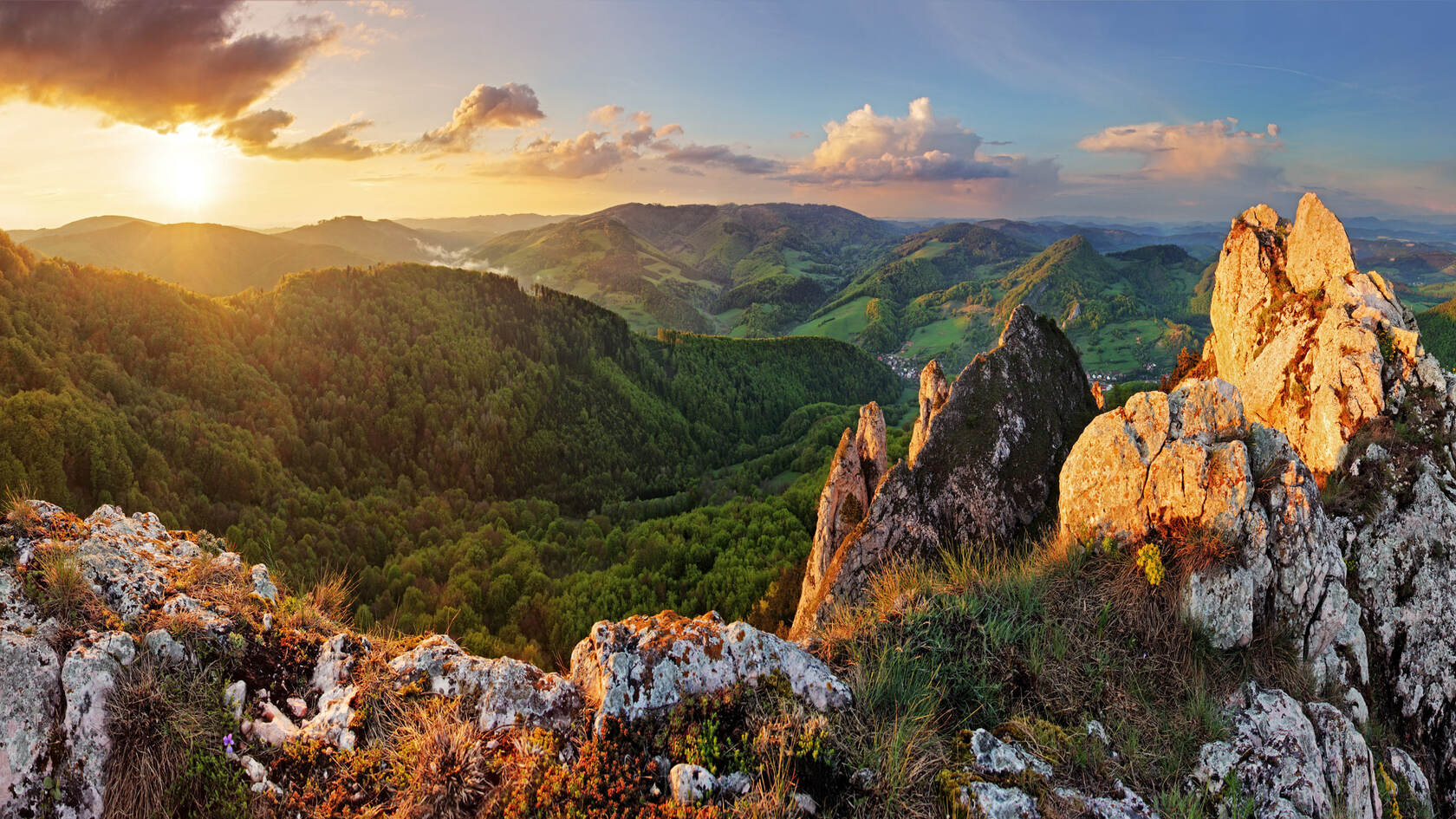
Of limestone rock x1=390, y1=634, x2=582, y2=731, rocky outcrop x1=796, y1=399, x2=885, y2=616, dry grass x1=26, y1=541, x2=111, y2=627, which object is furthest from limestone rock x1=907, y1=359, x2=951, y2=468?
dry grass x1=26, y1=541, x2=111, y2=627

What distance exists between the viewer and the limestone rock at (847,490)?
24.6m

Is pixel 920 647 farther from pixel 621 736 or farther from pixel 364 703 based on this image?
pixel 364 703

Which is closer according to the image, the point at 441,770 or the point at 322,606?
the point at 441,770

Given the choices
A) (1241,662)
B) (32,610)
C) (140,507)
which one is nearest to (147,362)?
(140,507)

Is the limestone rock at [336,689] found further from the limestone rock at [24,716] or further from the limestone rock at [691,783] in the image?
the limestone rock at [691,783]

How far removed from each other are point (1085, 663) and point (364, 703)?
9.44 m

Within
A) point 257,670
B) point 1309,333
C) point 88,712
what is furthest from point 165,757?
point 1309,333

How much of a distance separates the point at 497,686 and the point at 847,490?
2089 cm

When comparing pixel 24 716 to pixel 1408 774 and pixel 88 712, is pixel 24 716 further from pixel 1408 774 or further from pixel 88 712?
pixel 1408 774

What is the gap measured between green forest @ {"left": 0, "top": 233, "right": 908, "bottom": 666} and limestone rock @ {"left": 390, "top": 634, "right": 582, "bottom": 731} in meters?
13.7

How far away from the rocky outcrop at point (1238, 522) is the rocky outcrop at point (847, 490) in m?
14.0

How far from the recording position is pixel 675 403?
5640 inches

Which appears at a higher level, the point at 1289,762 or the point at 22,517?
the point at 22,517

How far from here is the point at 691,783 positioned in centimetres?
574
